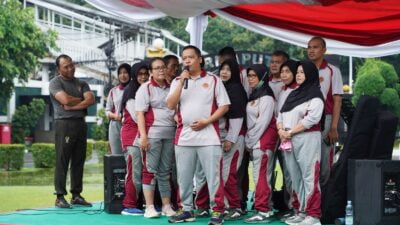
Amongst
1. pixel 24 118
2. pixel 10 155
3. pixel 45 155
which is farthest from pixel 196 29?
pixel 24 118

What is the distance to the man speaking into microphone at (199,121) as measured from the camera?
309 inches

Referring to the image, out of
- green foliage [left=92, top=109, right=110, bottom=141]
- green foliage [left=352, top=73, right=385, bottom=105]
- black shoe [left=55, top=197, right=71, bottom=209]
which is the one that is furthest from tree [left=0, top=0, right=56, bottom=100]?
black shoe [left=55, top=197, right=71, bottom=209]

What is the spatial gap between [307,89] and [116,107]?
2863 mm

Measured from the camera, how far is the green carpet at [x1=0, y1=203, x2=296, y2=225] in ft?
26.6

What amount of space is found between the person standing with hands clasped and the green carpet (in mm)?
305

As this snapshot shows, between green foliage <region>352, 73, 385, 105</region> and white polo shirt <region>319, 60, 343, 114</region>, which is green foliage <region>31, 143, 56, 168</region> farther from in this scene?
white polo shirt <region>319, 60, 343, 114</region>

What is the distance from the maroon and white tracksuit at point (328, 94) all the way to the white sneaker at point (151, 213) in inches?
69.4

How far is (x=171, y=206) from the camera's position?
8.81 m

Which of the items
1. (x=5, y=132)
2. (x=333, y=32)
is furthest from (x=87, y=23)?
(x=333, y=32)

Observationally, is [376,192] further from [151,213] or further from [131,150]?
[131,150]

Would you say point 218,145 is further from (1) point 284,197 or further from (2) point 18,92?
(2) point 18,92

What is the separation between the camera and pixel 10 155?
23.5 meters

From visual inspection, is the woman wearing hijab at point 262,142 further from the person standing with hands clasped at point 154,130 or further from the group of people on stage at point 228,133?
the person standing with hands clasped at point 154,130

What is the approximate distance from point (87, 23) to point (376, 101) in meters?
42.8
